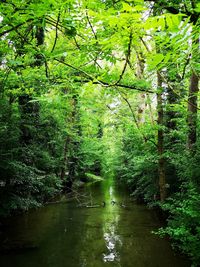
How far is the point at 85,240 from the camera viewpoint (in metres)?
8.88

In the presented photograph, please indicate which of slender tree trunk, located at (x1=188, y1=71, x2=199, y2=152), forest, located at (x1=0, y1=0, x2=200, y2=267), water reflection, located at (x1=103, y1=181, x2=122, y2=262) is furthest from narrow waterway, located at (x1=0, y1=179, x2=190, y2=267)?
slender tree trunk, located at (x1=188, y1=71, x2=199, y2=152)

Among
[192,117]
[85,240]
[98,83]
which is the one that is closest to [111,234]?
[85,240]

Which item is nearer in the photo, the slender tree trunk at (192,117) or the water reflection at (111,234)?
the water reflection at (111,234)

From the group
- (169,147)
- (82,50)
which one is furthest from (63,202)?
(82,50)

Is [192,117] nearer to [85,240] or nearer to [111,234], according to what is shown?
[111,234]

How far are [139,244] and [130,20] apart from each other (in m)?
7.98

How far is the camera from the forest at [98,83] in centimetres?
223

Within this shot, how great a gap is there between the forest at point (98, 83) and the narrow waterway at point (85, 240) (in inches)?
25.6

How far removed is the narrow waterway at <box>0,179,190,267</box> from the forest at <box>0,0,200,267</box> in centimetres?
65

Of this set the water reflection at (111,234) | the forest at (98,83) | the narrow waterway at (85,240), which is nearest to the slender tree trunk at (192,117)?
the forest at (98,83)

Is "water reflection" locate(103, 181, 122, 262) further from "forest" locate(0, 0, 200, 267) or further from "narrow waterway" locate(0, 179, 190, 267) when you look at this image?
"forest" locate(0, 0, 200, 267)

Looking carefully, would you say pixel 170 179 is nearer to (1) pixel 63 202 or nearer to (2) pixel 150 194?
(2) pixel 150 194

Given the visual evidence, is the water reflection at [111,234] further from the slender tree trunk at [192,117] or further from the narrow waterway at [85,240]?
the slender tree trunk at [192,117]

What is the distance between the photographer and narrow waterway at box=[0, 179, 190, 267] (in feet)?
23.5
